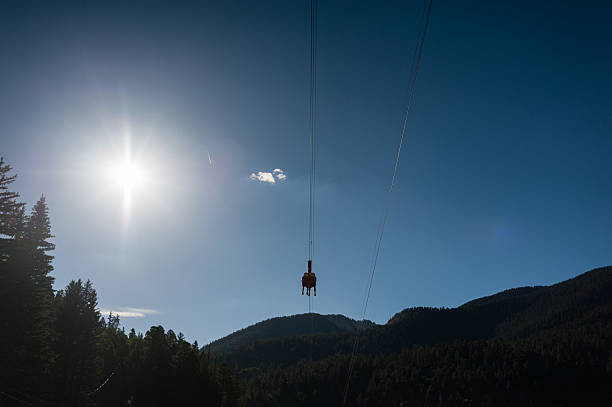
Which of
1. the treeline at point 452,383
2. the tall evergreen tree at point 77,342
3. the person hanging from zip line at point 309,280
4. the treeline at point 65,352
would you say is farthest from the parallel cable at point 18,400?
the treeline at point 452,383

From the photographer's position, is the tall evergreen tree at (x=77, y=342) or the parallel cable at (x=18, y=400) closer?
the parallel cable at (x=18, y=400)

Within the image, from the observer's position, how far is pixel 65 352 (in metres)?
45.5

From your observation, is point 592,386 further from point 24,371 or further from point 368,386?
point 24,371

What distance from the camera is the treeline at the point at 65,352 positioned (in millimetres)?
28312

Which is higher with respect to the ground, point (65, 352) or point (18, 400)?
point (65, 352)

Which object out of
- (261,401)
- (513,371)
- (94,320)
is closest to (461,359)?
(513,371)

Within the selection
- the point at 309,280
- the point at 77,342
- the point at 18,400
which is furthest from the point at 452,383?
the point at 309,280

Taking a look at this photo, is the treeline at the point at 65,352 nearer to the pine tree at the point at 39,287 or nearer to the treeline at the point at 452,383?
the pine tree at the point at 39,287

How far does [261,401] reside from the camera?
171 m

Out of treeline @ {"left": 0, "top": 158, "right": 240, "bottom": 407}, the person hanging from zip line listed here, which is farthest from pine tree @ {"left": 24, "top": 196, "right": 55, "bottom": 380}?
the person hanging from zip line

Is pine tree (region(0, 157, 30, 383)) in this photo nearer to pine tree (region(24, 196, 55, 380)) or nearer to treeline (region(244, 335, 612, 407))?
pine tree (region(24, 196, 55, 380))

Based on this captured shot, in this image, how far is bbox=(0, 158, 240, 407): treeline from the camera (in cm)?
2831

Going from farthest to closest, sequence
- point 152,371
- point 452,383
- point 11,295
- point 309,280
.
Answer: point 452,383 < point 152,371 < point 11,295 < point 309,280

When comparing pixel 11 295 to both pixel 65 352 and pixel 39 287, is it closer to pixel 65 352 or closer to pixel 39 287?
pixel 39 287
